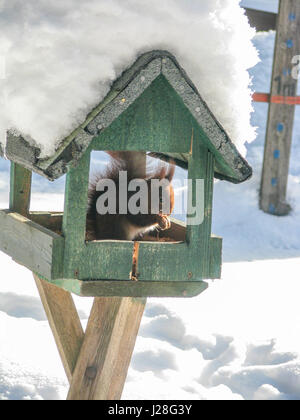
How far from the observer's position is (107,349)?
2039 mm

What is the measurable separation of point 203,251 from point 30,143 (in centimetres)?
55

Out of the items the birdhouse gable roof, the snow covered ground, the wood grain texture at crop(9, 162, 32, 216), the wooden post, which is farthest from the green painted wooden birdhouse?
the wooden post

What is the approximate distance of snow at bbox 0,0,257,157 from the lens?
160 cm

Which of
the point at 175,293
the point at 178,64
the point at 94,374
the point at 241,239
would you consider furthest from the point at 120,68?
the point at 241,239

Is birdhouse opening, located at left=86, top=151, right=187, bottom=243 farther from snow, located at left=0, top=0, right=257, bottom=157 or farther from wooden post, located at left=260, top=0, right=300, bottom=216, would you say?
wooden post, located at left=260, top=0, right=300, bottom=216

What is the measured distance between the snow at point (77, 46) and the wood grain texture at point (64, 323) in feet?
2.48

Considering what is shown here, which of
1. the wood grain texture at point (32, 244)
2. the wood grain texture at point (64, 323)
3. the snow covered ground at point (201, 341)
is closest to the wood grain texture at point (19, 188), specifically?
the wood grain texture at point (32, 244)

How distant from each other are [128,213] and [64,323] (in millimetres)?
557

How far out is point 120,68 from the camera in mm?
1633

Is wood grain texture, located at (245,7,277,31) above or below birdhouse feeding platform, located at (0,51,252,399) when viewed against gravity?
above

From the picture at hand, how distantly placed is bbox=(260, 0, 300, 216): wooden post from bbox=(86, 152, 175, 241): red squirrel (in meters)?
4.50

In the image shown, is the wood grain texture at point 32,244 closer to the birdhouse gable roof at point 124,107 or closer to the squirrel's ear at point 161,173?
the birdhouse gable roof at point 124,107

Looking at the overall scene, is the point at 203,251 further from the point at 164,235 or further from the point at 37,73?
the point at 37,73

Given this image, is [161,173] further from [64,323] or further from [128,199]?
[64,323]
